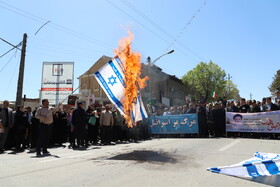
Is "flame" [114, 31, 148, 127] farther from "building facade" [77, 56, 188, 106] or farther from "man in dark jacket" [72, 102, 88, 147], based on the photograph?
"building facade" [77, 56, 188, 106]

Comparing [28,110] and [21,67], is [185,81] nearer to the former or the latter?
[21,67]

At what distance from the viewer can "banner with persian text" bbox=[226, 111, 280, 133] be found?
11508 mm

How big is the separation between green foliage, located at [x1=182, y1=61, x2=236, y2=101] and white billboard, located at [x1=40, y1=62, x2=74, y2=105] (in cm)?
3131

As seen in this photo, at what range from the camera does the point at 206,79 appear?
4450cm

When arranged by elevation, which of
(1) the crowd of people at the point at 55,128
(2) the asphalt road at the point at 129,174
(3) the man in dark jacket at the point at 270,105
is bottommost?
(2) the asphalt road at the point at 129,174

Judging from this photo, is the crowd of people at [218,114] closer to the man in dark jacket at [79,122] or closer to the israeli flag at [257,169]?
the man in dark jacket at [79,122]

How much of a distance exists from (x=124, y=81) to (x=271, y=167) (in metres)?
4.72

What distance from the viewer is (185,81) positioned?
47031mm

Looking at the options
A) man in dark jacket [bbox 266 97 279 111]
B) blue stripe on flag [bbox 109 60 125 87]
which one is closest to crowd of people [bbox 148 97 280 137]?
man in dark jacket [bbox 266 97 279 111]

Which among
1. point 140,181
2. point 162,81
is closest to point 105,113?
point 140,181

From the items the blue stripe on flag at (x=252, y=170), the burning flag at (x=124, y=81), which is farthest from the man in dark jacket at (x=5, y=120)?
the blue stripe on flag at (x=252, y=170)

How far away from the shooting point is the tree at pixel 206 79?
44.5 meters

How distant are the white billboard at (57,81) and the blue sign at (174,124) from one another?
24.7 ft

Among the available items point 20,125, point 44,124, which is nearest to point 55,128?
point 20,125
